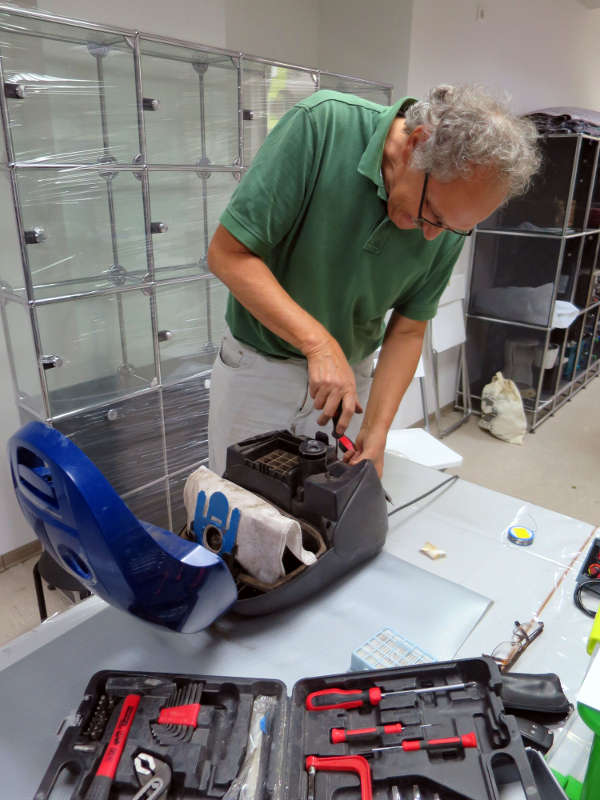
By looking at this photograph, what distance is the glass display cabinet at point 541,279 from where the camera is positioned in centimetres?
325

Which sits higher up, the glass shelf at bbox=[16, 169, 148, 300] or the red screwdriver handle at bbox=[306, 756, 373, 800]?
the glass shelf at bbox=[16, 169, 148, 300]

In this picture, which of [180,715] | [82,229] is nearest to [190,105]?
[82,229]

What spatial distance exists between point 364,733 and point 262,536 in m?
0.27

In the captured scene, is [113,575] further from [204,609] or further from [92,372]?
[92,372]

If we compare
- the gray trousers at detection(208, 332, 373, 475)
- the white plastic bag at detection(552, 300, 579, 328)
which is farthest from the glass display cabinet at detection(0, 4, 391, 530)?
A: the white plastic bag at detection(552, 300, 579, 328)

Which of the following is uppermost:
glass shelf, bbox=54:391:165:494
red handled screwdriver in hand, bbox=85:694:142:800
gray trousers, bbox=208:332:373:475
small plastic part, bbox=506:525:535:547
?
gray trousers, bbox=208:332:373:475

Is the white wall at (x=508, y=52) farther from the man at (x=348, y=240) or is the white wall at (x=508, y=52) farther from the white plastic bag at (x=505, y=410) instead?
the man at (x=348, y=240)

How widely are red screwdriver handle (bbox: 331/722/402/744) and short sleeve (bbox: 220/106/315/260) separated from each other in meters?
0.78

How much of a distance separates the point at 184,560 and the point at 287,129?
78 cm

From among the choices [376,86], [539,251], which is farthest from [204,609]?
[539,251]

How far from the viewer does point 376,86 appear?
2496 mm

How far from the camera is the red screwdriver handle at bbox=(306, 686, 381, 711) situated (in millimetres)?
645

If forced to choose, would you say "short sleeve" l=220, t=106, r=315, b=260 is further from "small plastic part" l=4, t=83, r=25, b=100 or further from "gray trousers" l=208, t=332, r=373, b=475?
"small plastic part" l=4, t=83, r=25, b=100

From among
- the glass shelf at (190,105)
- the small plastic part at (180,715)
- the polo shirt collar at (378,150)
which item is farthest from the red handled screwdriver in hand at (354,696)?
the glass shelf at (190,105)
